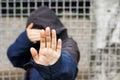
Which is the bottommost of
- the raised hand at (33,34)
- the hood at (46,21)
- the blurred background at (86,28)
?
the blurred background at (86,28)

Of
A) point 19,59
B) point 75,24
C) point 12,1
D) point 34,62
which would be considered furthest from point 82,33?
point 34,62

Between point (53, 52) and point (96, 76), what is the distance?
6.11ft

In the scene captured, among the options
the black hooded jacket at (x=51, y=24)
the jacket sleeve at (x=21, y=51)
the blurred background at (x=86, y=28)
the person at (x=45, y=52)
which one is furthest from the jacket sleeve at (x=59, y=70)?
the blurred background at (x=86, y=28)

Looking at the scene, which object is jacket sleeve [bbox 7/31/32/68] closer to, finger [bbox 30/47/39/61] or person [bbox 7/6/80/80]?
person [bbox 7/6/80/80]

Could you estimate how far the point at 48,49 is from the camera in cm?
A: 203

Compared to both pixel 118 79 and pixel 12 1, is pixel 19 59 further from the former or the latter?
pixel 118 79

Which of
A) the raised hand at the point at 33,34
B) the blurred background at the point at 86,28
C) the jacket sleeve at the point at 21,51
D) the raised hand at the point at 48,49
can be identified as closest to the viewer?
the raised hand at the point at 48,49

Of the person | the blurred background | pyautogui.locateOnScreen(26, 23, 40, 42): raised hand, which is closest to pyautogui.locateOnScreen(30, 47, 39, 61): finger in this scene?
the person

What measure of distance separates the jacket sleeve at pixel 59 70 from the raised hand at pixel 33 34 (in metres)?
0.33

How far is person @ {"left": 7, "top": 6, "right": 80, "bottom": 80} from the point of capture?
2.04 m

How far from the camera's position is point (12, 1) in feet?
12.2

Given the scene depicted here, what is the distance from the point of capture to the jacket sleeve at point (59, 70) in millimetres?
2073

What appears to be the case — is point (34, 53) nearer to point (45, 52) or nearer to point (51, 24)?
point (45, 52)

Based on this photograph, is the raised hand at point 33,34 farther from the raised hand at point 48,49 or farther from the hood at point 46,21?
the raised hand at point 48,49
